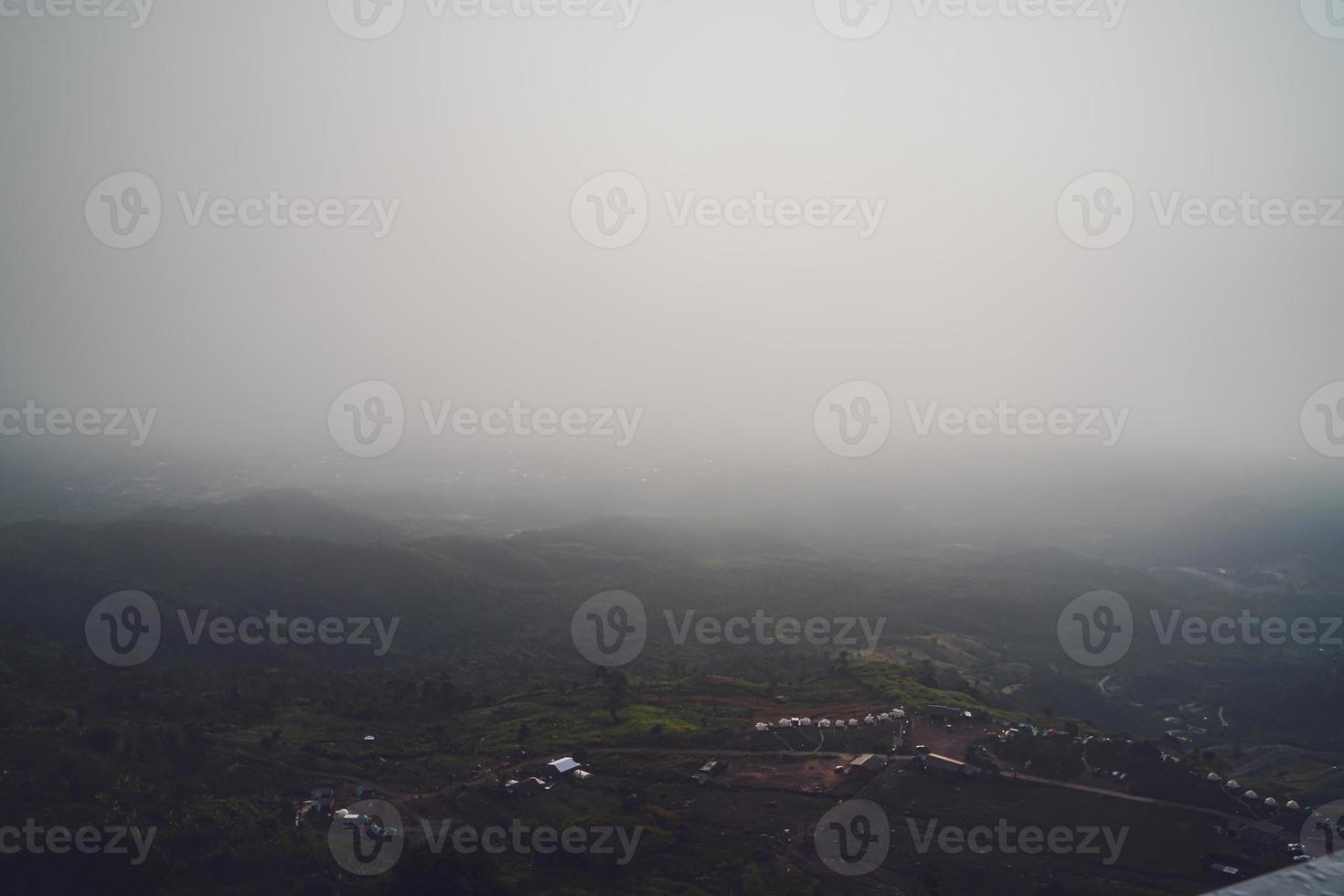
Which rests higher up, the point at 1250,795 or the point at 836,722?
the point at 1250,795

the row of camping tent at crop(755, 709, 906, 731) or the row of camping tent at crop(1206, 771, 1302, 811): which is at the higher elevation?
the row of camping tent at crop(1206, 771, 1302, 811)

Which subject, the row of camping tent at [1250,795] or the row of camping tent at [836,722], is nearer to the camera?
the row of camping tent at [1250,795]

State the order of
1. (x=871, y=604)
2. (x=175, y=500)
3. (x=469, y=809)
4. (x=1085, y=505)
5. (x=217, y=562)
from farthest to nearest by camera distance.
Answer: (x=1085, y=505)
(x=175, y=500)
(x=871, y=604)
(x=217, y=562)
(x=469, y=809)

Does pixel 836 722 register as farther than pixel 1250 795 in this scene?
Yes

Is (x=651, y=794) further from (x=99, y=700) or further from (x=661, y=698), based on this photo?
(x=99, y=700)

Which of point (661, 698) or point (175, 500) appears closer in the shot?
point (661, 698)

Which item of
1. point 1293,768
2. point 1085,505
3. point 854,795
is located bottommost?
point 1293,768

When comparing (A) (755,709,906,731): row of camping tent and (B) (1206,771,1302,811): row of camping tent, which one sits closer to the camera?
(B) (1206,771,1302,811): row of camping tent

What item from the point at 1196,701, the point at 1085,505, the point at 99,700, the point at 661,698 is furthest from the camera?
the point at 1085,505

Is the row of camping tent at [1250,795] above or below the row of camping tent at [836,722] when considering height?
above

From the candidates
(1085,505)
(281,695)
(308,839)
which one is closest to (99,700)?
(281,695)

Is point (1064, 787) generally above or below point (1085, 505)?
below
